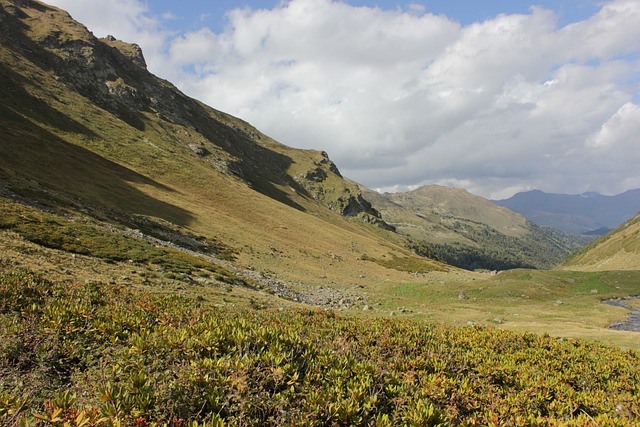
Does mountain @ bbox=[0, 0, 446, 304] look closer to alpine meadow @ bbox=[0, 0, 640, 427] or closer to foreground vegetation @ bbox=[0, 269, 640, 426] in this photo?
alpine meadow @ bbox=[0, 0, 640, 427]

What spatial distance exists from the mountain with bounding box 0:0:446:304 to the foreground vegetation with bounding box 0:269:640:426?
47.9 feet

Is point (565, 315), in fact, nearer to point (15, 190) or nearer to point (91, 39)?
point (15, 190)

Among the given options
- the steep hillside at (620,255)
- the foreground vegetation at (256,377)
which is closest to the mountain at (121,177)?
the foreground vegetation at (256,377)

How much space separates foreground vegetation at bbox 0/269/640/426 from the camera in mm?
5707

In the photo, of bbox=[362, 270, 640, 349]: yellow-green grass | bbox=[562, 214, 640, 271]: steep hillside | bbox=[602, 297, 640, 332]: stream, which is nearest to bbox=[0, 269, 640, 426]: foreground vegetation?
bbox=[362, 270, 640, 349]: yellow-green grass

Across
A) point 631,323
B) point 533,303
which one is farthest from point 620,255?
point 631,323

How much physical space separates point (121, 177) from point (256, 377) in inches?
2824

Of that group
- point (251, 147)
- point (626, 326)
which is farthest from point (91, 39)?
point (626, 326)

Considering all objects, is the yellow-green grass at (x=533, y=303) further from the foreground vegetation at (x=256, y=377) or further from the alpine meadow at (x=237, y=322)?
the foreground vegetation at (x=256, y=377)

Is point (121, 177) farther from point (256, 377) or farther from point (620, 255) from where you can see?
point (620, 255)

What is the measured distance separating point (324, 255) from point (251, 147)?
145 metres

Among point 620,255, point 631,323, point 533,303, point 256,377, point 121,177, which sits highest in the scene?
point 620,255

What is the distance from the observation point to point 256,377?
6.69 meters

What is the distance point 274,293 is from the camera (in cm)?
3322
